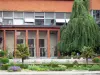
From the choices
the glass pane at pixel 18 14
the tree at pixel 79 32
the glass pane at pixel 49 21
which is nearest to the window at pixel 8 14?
the glass pane at pixel 18 14

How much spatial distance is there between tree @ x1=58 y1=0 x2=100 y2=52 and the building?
3514 mm

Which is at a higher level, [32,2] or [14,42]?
[32,2]

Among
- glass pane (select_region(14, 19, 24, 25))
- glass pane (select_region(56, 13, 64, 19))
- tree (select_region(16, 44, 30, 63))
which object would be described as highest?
glass pane (select_region(56, 13, 64, 19))

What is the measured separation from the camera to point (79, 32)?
3984 cm

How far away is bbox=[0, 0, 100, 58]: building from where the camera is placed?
143 ft

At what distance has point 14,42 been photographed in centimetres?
4341

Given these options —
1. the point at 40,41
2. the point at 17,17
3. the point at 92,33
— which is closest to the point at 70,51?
the point at 92,33

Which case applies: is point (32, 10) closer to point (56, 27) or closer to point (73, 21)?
point (56, 27)

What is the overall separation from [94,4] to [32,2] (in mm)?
7670

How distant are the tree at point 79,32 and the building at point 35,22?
11.5 ft

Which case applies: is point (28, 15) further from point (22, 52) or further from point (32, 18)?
point (22, 52)

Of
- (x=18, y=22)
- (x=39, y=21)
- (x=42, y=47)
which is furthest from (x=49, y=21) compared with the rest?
(x=18, y=22)

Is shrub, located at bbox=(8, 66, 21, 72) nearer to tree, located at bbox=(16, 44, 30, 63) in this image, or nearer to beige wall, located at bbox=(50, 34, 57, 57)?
tree, located at bbox=(16, 44, 30, 63)

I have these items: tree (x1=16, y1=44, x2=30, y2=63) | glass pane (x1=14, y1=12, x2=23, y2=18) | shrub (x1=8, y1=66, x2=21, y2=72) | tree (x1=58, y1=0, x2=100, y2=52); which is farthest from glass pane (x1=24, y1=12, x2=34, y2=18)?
shrub (x1=8, y1=66, x2=21, y2=72)
